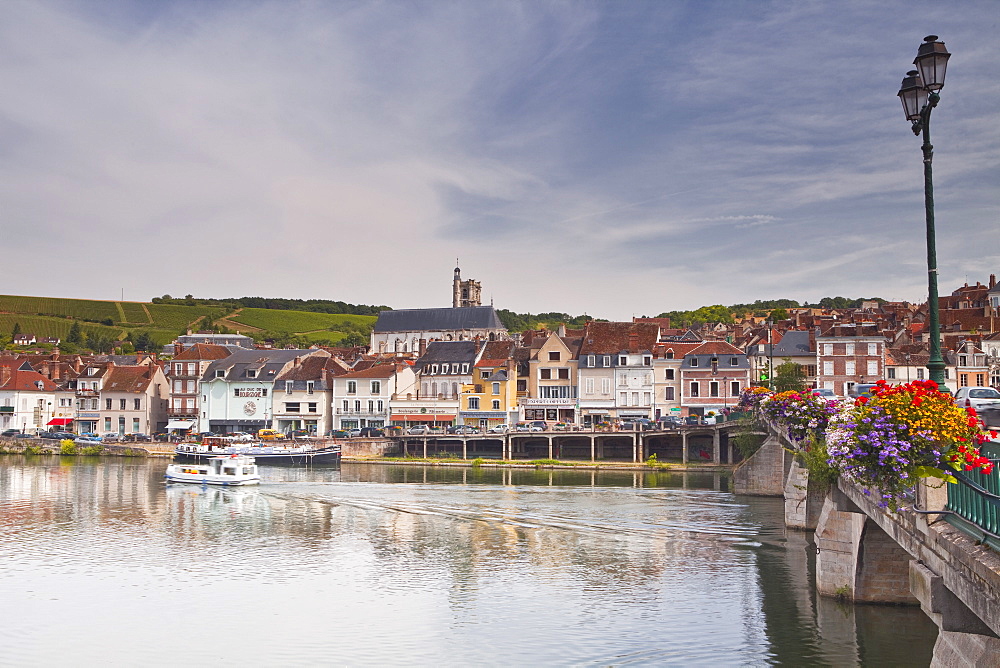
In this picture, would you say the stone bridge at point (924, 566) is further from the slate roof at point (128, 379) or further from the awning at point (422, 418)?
the slate roof at point (128, 379)

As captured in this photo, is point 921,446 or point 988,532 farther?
point 921,446

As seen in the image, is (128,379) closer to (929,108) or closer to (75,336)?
(75,336)

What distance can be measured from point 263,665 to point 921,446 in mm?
14943

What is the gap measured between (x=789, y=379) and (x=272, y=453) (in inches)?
1543

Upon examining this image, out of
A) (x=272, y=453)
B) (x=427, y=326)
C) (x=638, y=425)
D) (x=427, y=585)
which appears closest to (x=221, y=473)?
(x=272, y=453)

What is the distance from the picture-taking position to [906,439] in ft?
37.8

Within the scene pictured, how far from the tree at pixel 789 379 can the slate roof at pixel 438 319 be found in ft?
190

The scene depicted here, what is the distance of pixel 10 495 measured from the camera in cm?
4900

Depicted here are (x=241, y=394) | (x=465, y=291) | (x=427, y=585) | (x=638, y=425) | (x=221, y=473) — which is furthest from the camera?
(x=465, y=291)

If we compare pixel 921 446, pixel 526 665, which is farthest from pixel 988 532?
pixel 526 665

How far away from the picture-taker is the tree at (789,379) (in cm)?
5864

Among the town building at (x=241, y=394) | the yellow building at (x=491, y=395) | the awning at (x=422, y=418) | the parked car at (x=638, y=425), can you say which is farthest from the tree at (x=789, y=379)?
the town building at (x=241, y=394)

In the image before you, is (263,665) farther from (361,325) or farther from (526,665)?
(361,325)

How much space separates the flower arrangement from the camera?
11094 millimetres
